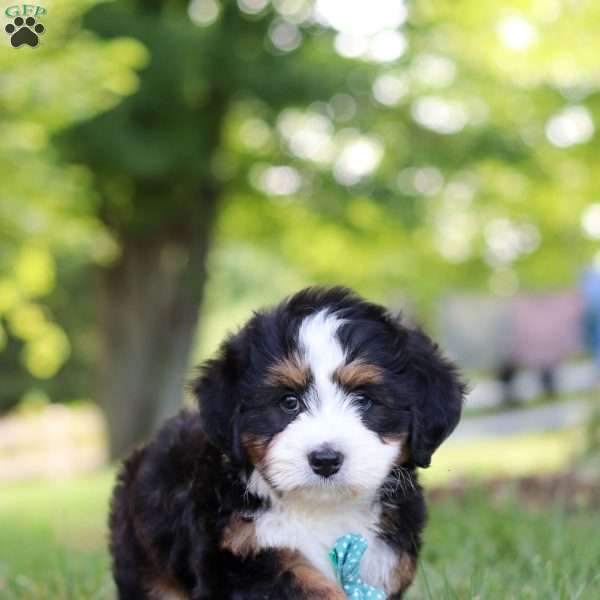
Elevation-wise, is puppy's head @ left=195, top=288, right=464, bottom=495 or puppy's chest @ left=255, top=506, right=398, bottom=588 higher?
puppy's head @ left=195, top=288, right=464, bottom=495

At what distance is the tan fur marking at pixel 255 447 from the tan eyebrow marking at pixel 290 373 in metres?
0.19

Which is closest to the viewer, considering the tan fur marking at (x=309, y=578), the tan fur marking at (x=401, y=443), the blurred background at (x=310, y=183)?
the tan fur marking at (x=309, y=578)

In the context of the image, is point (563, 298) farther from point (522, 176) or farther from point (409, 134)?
point (409, 134)

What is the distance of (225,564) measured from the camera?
360 centimetres

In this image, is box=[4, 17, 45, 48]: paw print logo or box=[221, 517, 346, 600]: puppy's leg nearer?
box=[221, 517, 346, 600]: puppy's leg

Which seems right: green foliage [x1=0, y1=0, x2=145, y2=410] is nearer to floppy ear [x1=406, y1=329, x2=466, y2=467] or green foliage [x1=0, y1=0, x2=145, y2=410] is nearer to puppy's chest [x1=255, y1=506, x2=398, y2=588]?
floppy ear [x1=406, y1=329, x2=466, y2=467]

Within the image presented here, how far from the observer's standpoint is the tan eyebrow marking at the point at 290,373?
3.51 metres

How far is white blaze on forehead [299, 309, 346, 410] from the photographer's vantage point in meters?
3.48

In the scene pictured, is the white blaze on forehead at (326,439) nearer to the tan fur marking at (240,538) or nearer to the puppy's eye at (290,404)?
the puppy's eye at (290,404)

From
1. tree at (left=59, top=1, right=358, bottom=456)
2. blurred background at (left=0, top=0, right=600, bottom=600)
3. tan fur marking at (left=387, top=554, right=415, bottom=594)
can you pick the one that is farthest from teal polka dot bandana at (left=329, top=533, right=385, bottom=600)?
tree at (left=59, top=1, right=358, bottom=456)

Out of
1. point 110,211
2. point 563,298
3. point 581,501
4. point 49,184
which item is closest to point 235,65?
point 110,211

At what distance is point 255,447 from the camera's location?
3.55m

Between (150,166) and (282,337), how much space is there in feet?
37.8

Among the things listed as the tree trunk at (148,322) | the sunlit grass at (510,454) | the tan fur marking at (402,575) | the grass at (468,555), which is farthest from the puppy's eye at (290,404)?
the tree trunk at (148,322)
